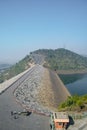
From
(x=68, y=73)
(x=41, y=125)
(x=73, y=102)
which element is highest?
(x=68, y=73)

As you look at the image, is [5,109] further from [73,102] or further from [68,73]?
[68,73]

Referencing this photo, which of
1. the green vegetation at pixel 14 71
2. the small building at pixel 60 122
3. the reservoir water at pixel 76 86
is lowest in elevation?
the small building at pixel 60 122

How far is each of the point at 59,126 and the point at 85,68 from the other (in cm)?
16972

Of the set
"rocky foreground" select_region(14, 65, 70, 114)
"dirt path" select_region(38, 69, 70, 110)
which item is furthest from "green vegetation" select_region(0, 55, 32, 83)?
"rocky foreground" select_region(14, 65, 70, 114)

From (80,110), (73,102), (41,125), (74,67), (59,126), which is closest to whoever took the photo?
(59,126)

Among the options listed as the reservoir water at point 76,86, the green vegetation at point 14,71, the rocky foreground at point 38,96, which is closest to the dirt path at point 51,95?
the rocky foreground at point 38,96

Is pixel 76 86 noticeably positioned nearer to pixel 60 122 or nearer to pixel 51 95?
pixel 51 95

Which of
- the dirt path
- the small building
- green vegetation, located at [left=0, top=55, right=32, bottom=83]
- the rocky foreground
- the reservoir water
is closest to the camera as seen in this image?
the small building

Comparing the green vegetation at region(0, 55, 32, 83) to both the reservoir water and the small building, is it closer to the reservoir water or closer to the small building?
the reservoir water

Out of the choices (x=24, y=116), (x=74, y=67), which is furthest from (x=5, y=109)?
(x=74, y=67)

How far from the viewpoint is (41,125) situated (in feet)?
74.5

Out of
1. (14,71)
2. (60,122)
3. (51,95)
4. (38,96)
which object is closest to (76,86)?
(51,95)

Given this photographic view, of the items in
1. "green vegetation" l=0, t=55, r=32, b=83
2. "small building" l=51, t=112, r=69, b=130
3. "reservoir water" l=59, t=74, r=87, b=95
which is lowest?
"small building" l=51, t=112, r=69, b=130

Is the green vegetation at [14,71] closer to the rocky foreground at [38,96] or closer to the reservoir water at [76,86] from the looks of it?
the reservoir water at [76,86]
